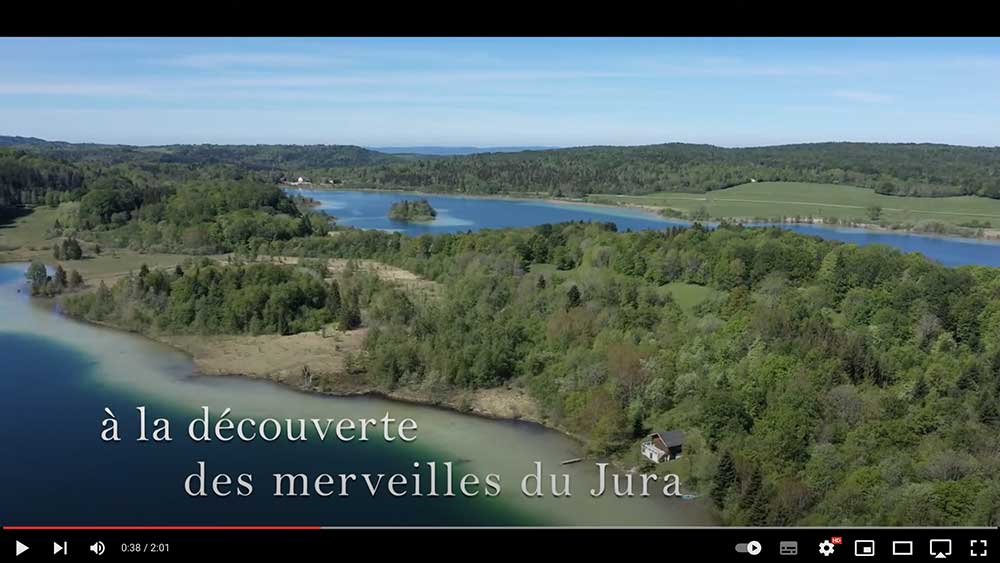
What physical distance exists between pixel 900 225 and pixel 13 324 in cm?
Answer: 630

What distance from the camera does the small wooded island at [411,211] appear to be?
8367mm

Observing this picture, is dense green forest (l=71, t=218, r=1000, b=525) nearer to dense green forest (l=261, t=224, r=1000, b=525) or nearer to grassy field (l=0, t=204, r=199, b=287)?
dense green forest (l=261, t=224, r=1000, b=525)

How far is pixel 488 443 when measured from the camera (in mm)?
4902

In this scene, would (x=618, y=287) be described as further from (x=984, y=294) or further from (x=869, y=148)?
(x=984, y=294)

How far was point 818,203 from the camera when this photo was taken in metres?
6.47

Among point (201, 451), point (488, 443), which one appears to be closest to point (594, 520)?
point (201, 451)
